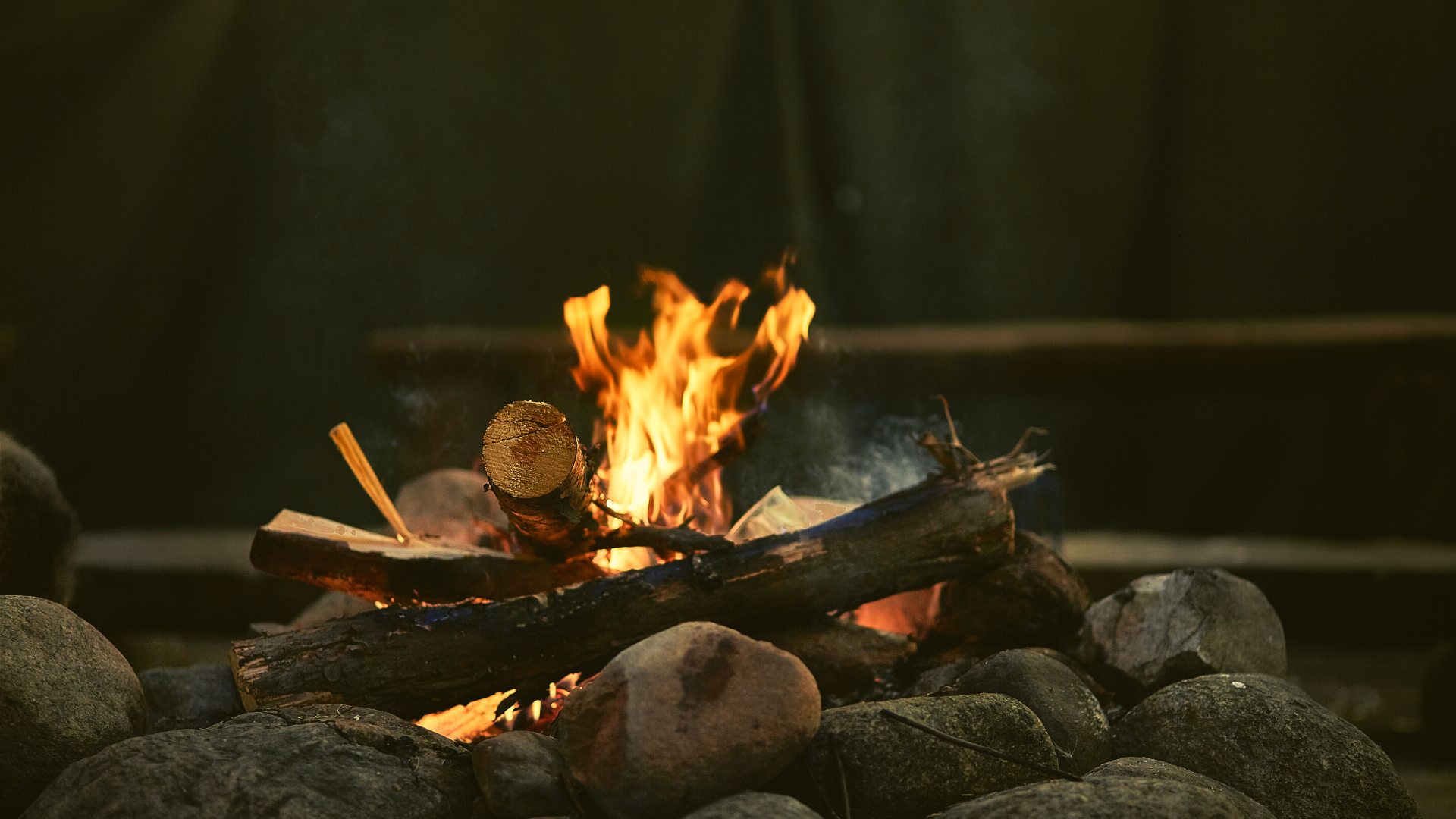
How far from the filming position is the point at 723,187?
4.70 metres

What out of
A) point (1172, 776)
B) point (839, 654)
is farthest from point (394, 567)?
point (1172, 776)

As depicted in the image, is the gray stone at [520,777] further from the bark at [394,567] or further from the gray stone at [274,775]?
the bark at [394,567]

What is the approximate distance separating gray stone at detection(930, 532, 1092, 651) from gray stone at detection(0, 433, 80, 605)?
1972mm

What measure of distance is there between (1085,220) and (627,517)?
3.36 metres

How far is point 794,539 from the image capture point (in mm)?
2010

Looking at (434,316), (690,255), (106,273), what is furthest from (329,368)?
(690,255)

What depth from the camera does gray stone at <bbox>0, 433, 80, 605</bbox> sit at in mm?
2123

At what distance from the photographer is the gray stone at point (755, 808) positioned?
1.38 m

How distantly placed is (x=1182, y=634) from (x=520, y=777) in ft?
4.28

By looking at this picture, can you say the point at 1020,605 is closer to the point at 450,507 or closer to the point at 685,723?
the point at 685,723

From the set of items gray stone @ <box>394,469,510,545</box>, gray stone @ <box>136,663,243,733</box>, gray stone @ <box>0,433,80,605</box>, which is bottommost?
gray stone @ <box>136,663,243,733</box>

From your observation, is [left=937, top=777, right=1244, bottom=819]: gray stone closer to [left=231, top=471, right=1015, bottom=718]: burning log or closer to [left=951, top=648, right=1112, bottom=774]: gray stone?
[left=951, top=648, right=1112, bottom=774]: gray stone

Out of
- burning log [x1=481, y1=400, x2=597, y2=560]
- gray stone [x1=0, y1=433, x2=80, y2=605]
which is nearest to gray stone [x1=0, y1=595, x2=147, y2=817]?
A: gray stone [x1=0, y1=433, x2=80, y2=605]

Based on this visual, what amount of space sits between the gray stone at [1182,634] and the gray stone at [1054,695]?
197 millimetres
